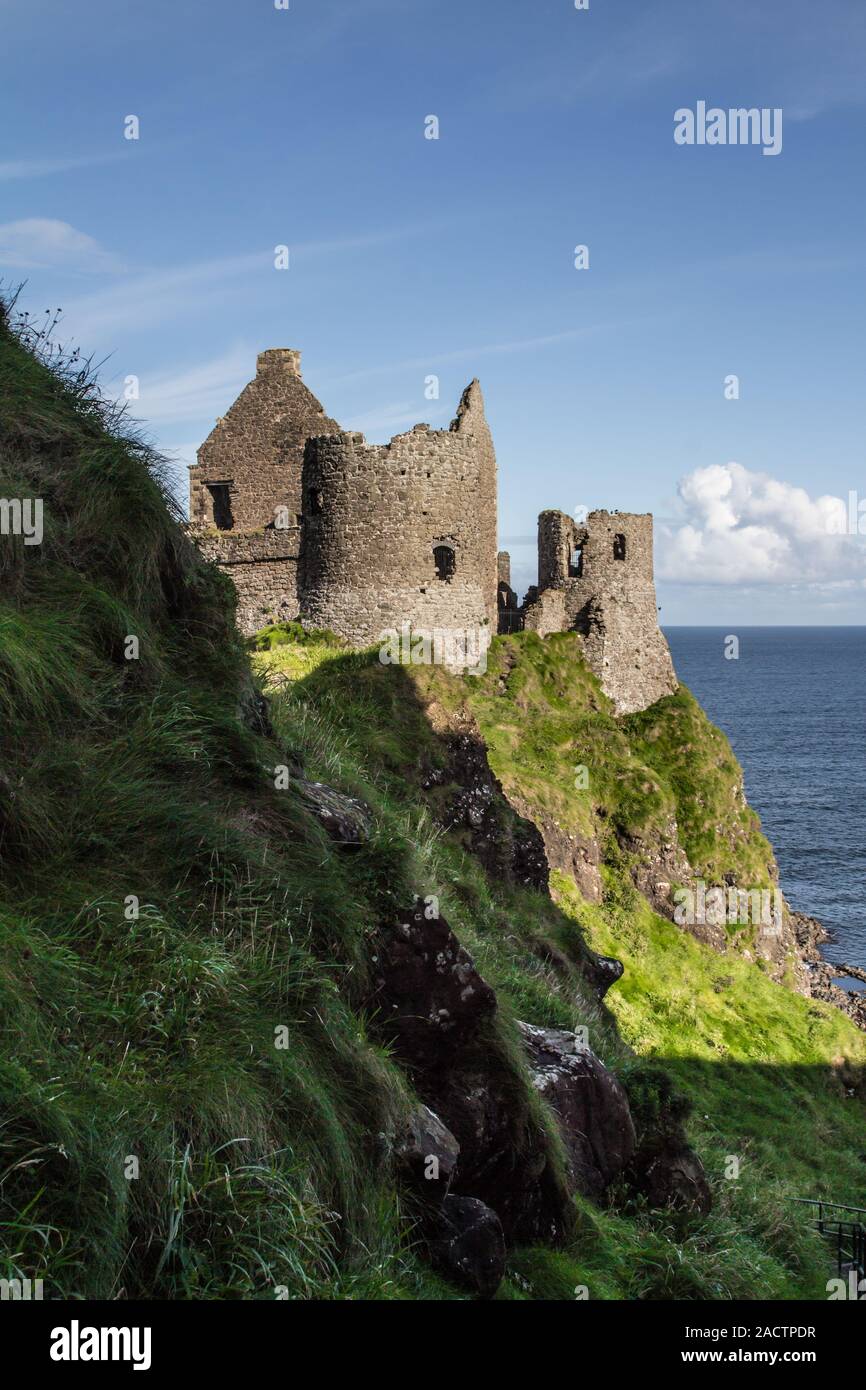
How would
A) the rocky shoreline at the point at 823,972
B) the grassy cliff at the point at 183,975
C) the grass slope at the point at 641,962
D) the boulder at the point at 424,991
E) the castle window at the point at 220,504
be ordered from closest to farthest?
the grassy cliff at the point at 183,975
the boulder at the point at 424,991
the grass slope at the point at 641,962
the castle window at the point at 220,504
the rocky shoreline at the point at 823,972

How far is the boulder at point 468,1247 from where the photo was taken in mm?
5926

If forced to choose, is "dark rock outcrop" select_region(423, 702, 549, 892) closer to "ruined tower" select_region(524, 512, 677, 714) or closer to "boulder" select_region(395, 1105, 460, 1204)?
"boulder" select_region(395, 1105, 460, 1204)

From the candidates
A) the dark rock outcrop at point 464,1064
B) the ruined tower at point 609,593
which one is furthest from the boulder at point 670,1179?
the ruined tower at point 609,593

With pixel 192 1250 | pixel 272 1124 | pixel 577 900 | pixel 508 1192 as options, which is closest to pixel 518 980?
pixel 508 1192

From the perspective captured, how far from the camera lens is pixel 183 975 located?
5.31 meters

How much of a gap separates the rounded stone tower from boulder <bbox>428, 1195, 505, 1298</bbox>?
17547 millimetres

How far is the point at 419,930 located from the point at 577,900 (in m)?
20.2

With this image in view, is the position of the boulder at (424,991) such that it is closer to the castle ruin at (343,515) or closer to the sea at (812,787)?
the castle ruin at (343,515)

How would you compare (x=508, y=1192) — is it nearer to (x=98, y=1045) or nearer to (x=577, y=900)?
(x=98, y=1045)

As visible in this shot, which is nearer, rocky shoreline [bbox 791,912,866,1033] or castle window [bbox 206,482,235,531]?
castle window [bbox 206,482,235,531]

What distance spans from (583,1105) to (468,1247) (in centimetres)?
350

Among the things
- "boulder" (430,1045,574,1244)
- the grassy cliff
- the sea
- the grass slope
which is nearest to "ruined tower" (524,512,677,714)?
the grass slope

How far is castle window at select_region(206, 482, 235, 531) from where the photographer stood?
29.2 meters

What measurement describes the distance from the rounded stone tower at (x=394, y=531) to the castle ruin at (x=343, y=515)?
23 mm
